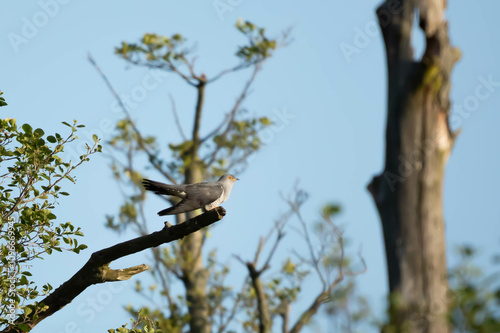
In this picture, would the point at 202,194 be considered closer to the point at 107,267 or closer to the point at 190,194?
the point at 190,194

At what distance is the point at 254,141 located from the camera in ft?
62.6

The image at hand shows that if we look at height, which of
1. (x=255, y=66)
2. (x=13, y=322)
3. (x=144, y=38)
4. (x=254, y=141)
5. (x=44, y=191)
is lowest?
(x=13, y=322)

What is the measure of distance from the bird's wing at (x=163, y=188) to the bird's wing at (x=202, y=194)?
0.27 ft

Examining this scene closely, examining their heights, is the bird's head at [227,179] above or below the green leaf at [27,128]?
above

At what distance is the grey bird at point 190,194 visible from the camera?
25.8 feet

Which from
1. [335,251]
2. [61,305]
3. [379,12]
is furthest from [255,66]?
[379,12]

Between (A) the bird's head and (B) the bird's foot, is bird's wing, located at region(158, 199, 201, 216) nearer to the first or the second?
(B) the bird's foot

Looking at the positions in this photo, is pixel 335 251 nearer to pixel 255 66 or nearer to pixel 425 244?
pixel 425 244

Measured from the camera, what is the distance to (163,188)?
7910 millimetres

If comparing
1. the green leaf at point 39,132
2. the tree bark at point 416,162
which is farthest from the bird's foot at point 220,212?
the tree bark at point 416,162

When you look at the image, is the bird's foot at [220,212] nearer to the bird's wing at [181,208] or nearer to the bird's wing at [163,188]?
the bird's wing at [181,208]

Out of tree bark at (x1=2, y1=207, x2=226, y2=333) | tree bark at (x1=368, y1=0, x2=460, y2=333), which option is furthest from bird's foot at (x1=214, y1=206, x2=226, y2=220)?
tree bark at (x1=368, y1=0, x2=460, y2=333)

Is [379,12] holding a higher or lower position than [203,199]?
lower

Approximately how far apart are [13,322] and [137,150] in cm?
1327
